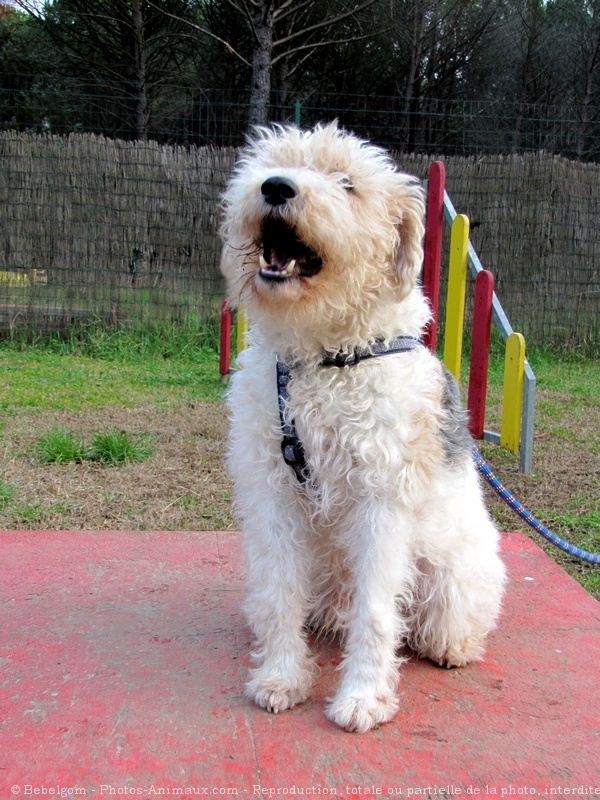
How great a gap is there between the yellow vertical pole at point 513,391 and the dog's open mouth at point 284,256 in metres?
3.08

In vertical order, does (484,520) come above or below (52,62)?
below

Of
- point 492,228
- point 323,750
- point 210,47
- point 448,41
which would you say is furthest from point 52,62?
point 323,750

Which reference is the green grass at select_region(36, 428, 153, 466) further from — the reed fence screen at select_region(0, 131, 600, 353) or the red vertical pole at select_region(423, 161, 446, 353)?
the reed fence screen at select_region(0, 131, 600, 353)

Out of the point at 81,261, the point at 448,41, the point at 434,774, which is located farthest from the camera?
the point at 448,41

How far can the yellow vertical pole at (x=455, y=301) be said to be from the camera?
5469 mm

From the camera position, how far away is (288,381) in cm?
234

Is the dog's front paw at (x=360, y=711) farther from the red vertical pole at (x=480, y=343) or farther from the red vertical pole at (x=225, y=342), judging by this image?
the red vertical pole at (x=225, y=342)

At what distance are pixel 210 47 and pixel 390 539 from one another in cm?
1803

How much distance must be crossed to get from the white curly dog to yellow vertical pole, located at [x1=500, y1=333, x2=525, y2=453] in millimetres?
2654

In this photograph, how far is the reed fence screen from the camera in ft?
30.0

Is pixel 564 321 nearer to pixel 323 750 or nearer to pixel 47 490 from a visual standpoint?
pixel 47 490

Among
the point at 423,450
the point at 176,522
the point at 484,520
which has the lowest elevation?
the point at 176,522

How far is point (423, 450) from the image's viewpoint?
7.57 feet

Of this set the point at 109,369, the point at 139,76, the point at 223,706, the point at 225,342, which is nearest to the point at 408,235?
the point at 223,706
